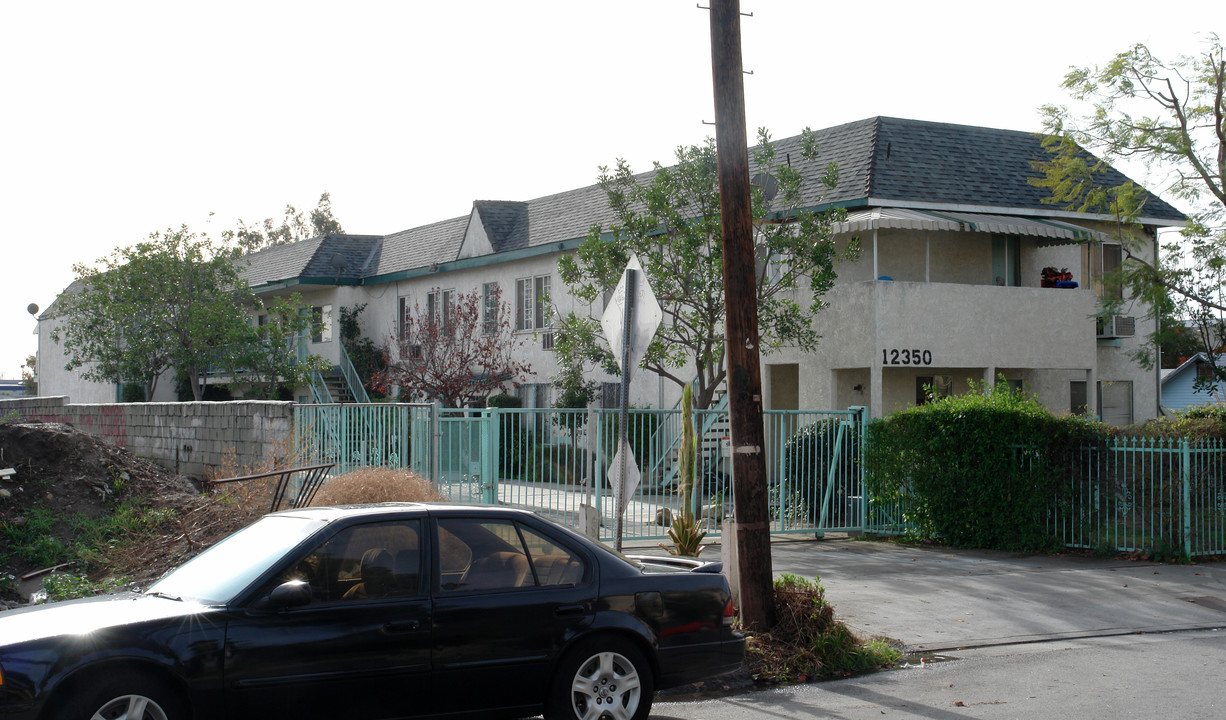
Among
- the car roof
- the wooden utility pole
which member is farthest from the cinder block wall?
the car roof

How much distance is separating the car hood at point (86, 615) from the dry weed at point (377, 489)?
469 centimetres

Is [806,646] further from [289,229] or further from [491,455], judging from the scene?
[289,229]

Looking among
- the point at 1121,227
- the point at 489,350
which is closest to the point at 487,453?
the point at 489,350

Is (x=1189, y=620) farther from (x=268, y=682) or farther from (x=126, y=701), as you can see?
(x=126, y=701)

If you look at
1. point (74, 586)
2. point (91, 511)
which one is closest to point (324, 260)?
point (91, 511)

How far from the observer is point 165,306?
28250 millimetres

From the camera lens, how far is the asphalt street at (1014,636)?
22.5 feet

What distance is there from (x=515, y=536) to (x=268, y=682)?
1.48 metres

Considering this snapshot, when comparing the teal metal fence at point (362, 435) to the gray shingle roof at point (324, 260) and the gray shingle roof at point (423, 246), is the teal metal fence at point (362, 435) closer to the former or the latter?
the gray shingle roof at point (423, 246)

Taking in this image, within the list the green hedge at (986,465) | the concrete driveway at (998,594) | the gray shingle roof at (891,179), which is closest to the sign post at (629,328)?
the concrete driveway at (998,594)

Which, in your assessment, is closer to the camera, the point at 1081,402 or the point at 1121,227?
the point at 1121,227

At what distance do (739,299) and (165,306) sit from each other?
23.7 meters

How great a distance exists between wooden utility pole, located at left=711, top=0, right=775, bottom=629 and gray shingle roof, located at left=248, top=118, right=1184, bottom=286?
39.7 ft

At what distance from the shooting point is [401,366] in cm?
2650
